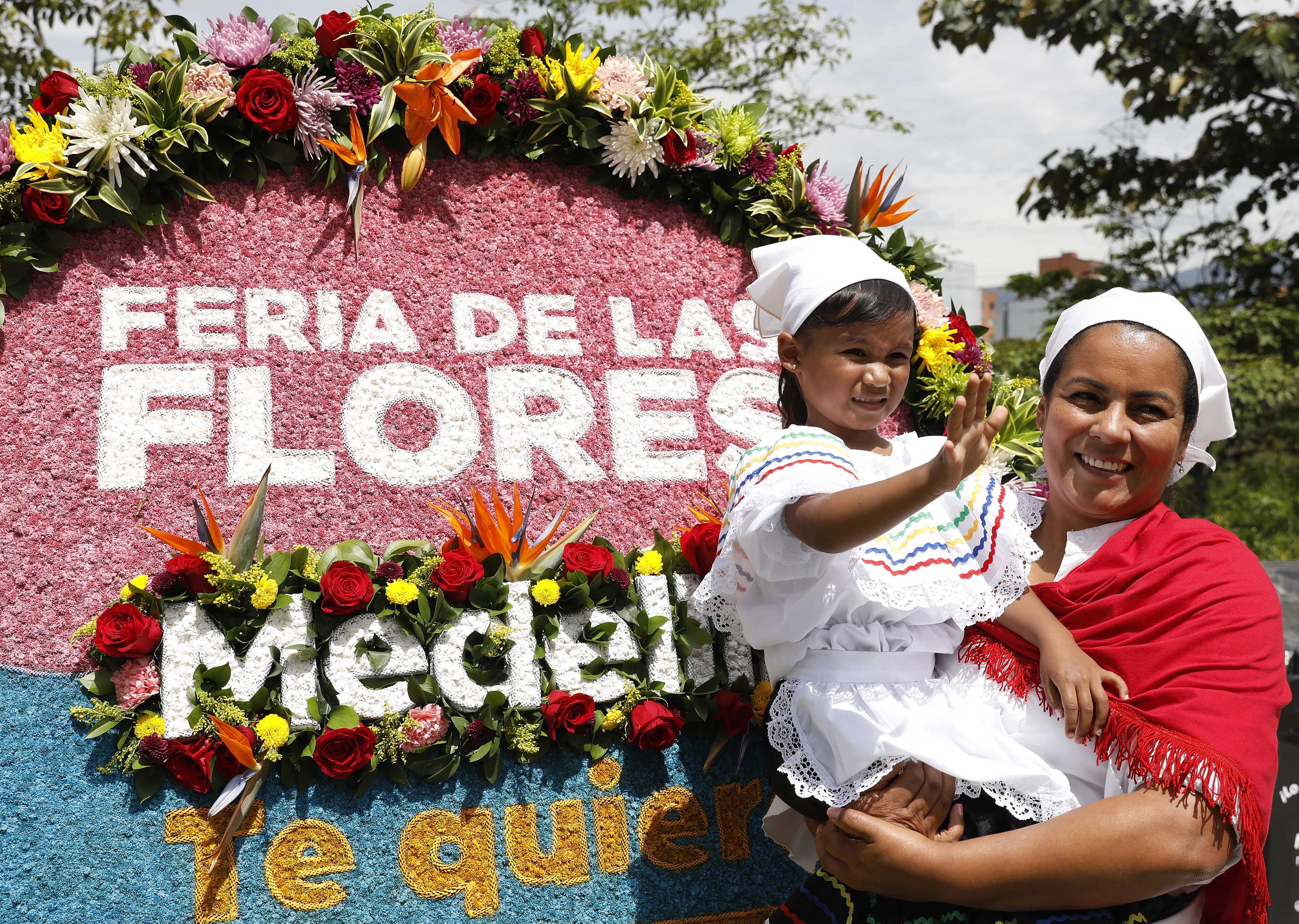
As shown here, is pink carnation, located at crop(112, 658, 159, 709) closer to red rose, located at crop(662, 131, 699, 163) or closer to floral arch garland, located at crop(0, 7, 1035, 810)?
floral arch garland, located at crop(0, 7, 1035, 810)

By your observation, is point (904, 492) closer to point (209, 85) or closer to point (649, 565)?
point (649, 565)

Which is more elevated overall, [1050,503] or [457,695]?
[1050,503]

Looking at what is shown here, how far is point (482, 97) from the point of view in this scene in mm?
3090

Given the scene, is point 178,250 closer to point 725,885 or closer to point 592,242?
→ point 592,242

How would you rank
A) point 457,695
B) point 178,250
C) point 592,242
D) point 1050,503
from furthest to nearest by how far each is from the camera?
point 592,242 → point 178,250 → point 457,695 → point 1050,503

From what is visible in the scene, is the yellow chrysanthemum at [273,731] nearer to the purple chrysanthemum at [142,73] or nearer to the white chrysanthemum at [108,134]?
the white chrysanthemum at [108,134]

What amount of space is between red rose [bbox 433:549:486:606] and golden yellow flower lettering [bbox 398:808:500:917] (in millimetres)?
521

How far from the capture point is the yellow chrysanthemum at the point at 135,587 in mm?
2498

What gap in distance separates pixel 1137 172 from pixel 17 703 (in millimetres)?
9030

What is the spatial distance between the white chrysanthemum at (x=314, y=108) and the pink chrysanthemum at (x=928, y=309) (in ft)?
6.04

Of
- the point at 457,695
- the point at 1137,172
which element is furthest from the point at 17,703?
the point at 1137,172

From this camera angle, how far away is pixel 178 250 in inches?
114

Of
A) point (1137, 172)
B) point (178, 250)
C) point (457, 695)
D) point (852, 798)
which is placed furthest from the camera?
point (1137, 172)

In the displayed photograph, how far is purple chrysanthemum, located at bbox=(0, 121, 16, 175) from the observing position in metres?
2.74
